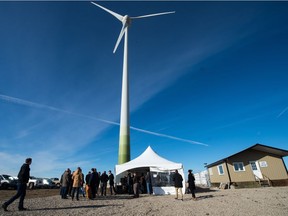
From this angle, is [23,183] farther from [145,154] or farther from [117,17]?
[117,17]

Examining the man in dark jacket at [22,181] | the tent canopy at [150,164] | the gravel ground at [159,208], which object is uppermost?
the tent canopy at [150,164]

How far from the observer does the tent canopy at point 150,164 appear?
15021mm

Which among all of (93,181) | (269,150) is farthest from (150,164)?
(269,150)

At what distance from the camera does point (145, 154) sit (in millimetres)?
17344

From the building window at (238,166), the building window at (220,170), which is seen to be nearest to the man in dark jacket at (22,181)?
the building window at (238,166)

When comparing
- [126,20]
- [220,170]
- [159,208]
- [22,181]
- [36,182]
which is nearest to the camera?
[22,181]

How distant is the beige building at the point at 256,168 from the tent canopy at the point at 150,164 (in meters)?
10.1

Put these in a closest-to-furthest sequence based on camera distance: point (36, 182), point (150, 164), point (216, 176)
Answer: point (150, 164) → point (216, 176) → point (36, 182)

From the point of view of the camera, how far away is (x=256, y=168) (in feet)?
73.0

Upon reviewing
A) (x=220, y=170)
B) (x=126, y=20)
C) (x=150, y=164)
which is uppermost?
(x=126, y=20)

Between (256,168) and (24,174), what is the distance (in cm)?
2449

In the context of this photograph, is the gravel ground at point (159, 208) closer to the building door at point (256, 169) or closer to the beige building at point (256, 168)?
the beige building at point (256, 168)

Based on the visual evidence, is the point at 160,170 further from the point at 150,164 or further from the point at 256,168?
the point at 256,168

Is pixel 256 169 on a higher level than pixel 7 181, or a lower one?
higher
